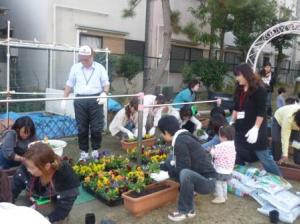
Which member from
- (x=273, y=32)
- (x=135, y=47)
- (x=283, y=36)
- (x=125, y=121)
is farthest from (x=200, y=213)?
(x=283, y=36)

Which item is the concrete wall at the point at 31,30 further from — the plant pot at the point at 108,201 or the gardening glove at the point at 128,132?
the plant pot at the point at 108,201

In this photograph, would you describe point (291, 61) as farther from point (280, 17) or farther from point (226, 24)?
point (226, 24)

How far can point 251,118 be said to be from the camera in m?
4.51

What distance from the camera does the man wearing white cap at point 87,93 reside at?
496 cm

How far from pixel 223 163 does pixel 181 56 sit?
11409 millimetres

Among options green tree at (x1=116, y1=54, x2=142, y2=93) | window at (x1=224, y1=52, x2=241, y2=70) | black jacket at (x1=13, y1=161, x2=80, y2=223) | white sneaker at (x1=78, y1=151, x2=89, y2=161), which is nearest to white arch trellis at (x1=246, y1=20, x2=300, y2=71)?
green tree at (x1=116, y1=54, x2=142, y2=93)

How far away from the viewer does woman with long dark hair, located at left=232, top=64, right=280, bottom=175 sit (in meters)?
4.33

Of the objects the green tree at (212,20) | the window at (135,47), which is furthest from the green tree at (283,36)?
the window at (135,47)

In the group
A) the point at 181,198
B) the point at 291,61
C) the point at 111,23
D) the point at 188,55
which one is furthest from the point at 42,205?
the point at 291,61

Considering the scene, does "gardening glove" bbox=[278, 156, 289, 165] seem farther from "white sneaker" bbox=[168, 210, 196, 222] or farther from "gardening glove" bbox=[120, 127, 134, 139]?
"gardening glove" bbox=[120, 127, 134, 139]

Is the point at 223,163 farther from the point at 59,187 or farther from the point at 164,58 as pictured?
the point at 164,58

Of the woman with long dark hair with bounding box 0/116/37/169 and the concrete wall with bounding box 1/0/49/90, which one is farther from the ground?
the concrete wall with bounding box 1/0/49/90

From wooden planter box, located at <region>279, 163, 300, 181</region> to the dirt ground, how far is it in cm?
101

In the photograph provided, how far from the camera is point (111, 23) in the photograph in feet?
39.3
